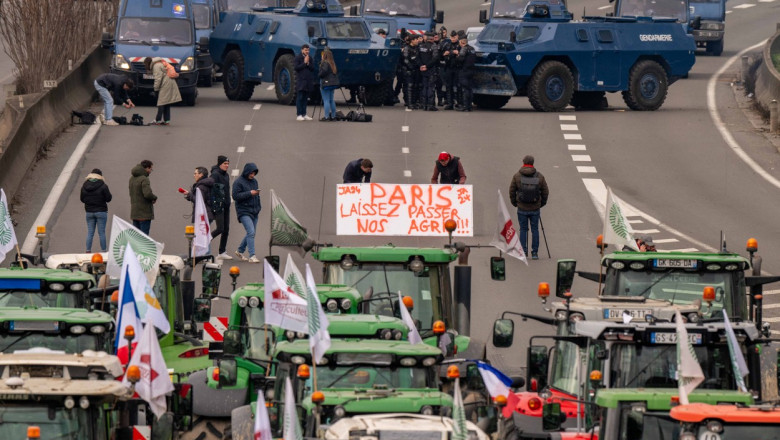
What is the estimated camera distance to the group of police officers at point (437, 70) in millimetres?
37719

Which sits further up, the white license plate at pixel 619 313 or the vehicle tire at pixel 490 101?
the vehicle tire at pixel 490 101

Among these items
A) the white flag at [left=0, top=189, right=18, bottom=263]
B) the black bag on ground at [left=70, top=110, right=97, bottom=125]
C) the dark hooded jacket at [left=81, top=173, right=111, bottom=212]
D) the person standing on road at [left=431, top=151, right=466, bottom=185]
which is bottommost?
the white flag at [left=0, top=189, right=18, bottom=263]

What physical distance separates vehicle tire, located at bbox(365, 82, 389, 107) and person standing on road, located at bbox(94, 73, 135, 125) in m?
6.05

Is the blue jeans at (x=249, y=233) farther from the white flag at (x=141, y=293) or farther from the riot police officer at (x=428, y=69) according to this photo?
the riot police officer at (x=428, y=69)

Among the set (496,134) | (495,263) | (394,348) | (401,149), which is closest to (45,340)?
(394,348)

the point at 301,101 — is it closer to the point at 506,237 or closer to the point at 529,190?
the point at 529,190

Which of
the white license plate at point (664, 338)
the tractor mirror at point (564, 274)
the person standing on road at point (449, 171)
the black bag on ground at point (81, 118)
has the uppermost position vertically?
the black bag on ground at point (81, 118)

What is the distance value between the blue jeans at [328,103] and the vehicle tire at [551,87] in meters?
4.58

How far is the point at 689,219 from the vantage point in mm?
30156

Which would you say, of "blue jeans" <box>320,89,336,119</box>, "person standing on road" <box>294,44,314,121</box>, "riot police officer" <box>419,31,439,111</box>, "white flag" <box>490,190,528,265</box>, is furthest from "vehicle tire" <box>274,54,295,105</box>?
"white flag" <box>490,190,528,265</box>

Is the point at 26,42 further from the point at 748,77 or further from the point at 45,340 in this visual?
the point at 45,340

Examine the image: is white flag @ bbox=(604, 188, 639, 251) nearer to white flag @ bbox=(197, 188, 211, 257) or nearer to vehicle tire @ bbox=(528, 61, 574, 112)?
white flag @ bbox=(197, 188, 211, 257)

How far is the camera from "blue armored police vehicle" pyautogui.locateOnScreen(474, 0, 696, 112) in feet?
127

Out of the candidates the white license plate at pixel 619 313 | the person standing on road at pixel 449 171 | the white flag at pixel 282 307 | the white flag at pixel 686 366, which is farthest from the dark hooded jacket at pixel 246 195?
the white flag at pixel 686 366
